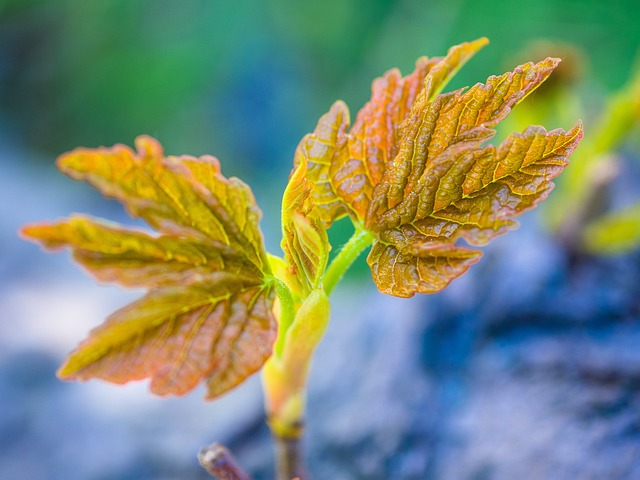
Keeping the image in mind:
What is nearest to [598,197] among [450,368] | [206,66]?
[450,368]

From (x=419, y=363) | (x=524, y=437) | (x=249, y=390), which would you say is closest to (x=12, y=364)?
(x=249, y=390)

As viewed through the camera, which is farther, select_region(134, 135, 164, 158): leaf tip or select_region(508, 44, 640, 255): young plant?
select_region(508, 44, 640, 255): young plant

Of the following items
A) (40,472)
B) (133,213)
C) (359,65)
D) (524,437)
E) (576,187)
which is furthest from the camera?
(359,65)

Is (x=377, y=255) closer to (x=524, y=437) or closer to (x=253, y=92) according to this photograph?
(x=524, y=437)

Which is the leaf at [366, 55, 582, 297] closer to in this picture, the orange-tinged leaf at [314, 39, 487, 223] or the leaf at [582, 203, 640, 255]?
the orange-tinged leaf at [314, 39, 487, 223]

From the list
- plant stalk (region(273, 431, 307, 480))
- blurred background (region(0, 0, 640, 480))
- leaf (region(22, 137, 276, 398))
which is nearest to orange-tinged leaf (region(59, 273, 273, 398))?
leaf (region(22, 137, 276, 398))

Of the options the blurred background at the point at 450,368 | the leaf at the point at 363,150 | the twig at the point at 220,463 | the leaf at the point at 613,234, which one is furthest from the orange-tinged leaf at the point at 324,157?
the leaf at the point at 613,234

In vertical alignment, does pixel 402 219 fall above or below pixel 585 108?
below

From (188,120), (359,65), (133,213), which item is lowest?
(133,213)
